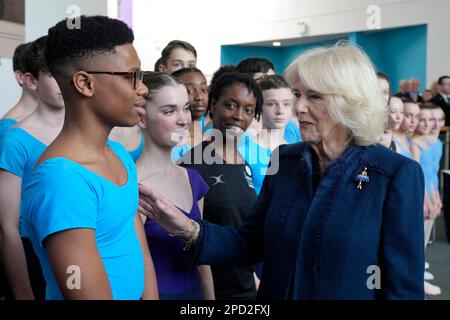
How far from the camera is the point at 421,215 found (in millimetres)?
1482

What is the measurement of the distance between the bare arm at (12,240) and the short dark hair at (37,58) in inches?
19.0

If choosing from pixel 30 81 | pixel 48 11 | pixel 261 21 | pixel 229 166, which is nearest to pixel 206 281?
pixel 229 166

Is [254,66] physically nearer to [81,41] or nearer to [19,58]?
[19,58]

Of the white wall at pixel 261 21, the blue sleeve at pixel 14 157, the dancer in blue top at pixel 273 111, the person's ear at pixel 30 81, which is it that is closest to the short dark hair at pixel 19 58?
the person's ear at pixel 30 81

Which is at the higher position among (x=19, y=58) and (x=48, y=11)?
(x=48, y=11)

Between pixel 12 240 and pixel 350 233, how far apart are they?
1388mm

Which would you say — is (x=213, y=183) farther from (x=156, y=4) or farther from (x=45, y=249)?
(x=156, y=4)

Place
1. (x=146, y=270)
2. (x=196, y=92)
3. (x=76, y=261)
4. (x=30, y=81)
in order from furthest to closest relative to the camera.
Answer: (x=196, y=92)
(x=30, y=81)
(x=146, y=270)
(x=76, y=261)

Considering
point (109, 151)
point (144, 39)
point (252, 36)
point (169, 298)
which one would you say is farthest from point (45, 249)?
point (252, 36)

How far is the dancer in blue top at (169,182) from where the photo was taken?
1897mm

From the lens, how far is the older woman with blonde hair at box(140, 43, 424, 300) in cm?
147

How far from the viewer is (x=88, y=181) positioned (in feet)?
4.07

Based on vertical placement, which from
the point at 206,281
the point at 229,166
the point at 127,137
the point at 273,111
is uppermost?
the point at 273,111

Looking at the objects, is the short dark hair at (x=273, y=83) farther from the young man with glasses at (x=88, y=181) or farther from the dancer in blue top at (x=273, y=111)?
the young man with glasses at (x=88, y=181)
